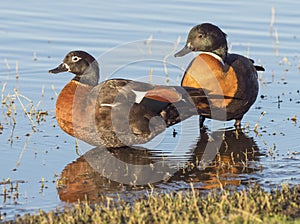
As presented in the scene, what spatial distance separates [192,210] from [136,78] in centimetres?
530

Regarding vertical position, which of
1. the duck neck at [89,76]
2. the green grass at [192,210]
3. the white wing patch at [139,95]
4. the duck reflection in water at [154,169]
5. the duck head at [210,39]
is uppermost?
the duck head at [210,39]

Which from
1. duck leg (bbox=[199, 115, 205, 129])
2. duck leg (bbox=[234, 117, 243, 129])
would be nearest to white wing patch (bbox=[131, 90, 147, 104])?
duck leg (bbox=[199, 115, 205, 129])

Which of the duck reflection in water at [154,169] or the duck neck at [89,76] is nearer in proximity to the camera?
the duck reflection in water at [154,169]

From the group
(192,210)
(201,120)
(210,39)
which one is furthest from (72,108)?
(192,210)

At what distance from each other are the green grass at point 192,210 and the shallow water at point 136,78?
0.47 meters

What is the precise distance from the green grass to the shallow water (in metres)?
0.47

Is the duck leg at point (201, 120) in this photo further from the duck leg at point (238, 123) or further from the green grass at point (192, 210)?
the green grass at point (192, 210)

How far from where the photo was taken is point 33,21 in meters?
13.4

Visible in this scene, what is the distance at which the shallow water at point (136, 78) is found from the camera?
6.76 m

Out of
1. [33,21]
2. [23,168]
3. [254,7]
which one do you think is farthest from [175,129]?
[254,7]

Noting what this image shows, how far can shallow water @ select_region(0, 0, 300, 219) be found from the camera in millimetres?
6762

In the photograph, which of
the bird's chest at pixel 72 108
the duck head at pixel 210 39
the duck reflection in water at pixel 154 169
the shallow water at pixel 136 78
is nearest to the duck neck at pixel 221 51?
the duck head at pixel 210 39

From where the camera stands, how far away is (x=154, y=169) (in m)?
7.18

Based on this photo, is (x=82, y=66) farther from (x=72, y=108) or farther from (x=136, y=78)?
(x=136, y=78)
